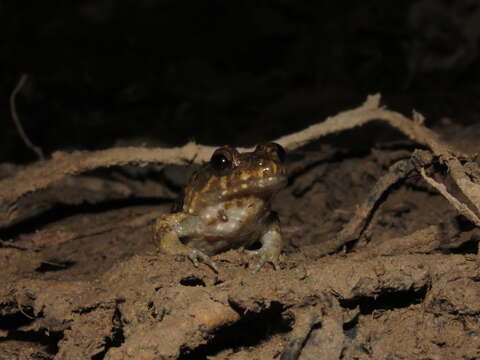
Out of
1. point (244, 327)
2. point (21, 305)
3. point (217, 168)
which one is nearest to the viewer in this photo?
point (244, 327)

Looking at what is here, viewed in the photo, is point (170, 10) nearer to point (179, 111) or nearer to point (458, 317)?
point (179, 111)

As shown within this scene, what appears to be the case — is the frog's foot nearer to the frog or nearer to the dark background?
the frog

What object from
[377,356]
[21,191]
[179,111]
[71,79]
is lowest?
[377,356]

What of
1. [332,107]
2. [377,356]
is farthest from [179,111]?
[377,356]

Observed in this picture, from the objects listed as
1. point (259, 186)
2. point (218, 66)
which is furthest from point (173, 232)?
point (218, 66)

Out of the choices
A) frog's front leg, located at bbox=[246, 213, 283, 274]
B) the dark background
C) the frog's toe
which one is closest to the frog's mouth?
frog's front leg, located at bbox=[246, 213, 283, 274]
